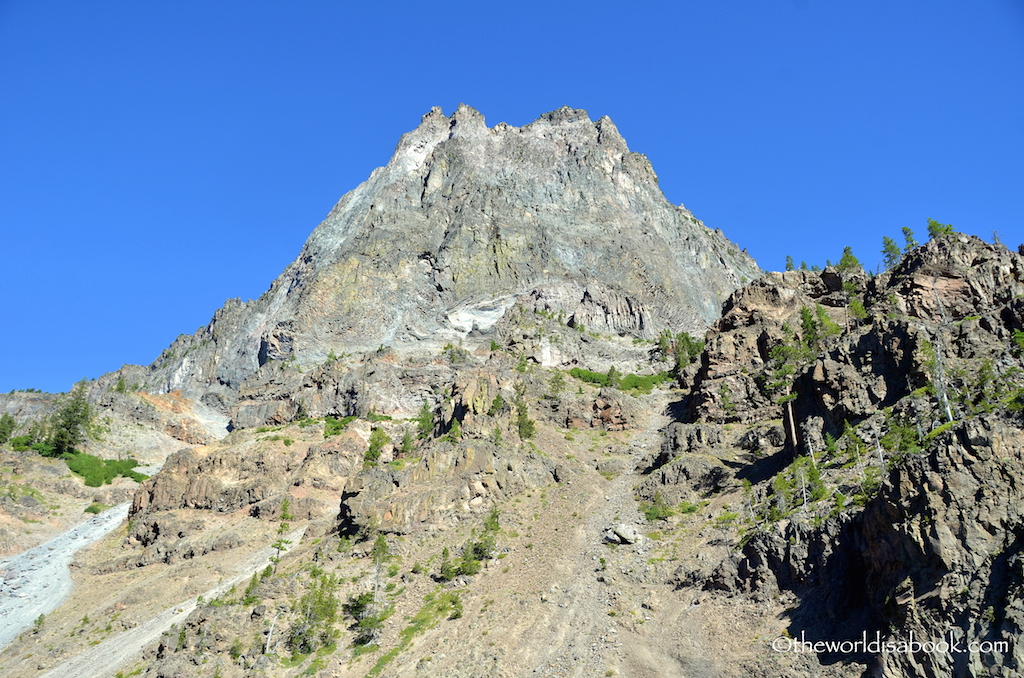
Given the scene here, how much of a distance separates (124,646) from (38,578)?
2037 centimetres

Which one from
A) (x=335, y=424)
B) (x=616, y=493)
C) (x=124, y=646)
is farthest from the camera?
(x=335, y=424)

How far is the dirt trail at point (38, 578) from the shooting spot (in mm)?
55594

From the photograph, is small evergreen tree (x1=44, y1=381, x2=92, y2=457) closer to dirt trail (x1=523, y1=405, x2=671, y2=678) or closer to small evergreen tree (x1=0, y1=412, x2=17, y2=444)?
small evergreen tree (x1=0, y1=412, x2=17, y2=444)

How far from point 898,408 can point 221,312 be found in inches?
6853

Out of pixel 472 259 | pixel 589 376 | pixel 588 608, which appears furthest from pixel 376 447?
pixel 472 259

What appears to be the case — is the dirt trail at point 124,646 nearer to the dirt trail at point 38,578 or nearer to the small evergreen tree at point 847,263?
the dirt trail at point 38,578

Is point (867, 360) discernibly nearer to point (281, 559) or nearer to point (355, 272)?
point (281, 559)

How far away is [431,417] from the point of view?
87.8 metres

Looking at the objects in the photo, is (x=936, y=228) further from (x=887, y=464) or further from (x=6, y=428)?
(x=6, y=428)

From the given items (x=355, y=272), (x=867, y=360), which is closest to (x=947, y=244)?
(x=867, y=360)

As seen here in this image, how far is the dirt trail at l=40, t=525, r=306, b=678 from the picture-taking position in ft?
151

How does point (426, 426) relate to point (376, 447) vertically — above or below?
above

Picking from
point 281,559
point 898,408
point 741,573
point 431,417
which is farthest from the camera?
point 431,417

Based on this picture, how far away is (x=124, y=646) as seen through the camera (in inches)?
1912
